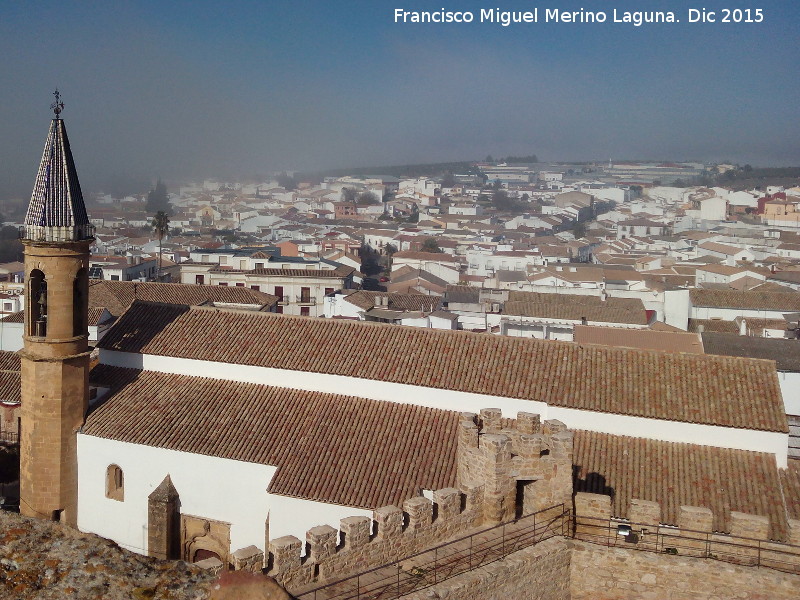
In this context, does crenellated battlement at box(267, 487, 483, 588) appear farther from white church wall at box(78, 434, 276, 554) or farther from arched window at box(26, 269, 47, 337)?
arched window at box(26, 269, 47, 337)

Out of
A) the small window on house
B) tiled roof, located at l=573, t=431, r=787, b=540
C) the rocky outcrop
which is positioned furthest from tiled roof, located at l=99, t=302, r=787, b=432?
the rocky outcrop

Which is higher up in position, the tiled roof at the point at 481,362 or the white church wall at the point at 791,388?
the tiled roof at the point at 481,362

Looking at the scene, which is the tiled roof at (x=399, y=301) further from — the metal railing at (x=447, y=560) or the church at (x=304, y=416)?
the metal railing at (x=447, y=560)

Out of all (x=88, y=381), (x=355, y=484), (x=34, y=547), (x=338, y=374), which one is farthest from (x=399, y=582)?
(x=88, y=381)

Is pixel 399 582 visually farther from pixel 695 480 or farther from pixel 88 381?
pixel 88 381

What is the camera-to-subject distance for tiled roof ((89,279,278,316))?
2956 cm

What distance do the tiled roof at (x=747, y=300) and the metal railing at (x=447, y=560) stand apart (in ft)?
103

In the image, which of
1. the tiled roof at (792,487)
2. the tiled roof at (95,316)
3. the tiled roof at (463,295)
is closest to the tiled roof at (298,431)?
the tiled roof at (792,487)

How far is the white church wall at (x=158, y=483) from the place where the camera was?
13.2m

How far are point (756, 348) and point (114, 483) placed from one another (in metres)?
18.2

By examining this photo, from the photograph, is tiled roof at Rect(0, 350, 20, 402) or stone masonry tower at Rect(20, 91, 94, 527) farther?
tiled roof at Rect(0, 350, 20, 402)

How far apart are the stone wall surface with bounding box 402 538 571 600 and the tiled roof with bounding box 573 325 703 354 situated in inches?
574

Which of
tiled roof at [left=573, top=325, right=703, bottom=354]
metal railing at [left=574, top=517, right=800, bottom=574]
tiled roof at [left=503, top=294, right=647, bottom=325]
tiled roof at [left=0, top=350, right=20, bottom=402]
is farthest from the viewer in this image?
tiled roof at [left=503, top=294, right=647, bottom=325]

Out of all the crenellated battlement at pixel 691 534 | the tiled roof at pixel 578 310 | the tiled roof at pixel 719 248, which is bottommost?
the crenellated battlement at pixel 691 534
